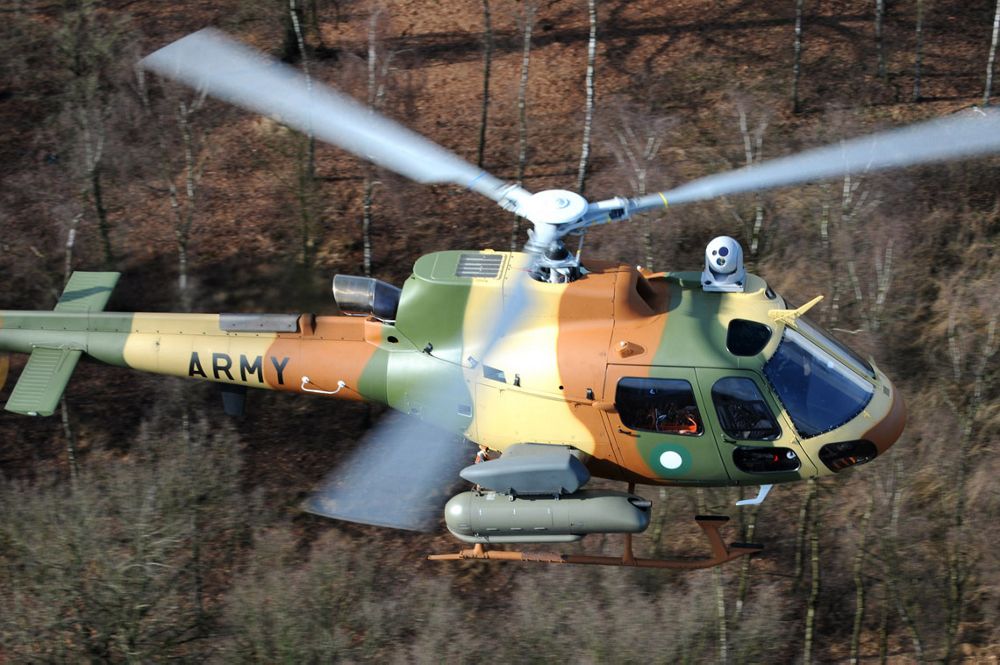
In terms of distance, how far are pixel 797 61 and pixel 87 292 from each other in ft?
61.5

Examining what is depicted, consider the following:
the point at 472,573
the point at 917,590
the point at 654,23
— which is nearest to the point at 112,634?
the point at 472,573

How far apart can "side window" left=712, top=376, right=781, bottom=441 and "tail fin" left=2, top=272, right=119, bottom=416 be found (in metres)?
8.73

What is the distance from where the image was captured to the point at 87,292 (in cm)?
1889

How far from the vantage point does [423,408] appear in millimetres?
16656

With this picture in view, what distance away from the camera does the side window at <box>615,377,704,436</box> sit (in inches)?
598

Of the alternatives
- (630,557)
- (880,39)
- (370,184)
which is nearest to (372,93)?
(370,184)

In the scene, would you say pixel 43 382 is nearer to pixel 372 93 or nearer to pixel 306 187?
pixel 372 93

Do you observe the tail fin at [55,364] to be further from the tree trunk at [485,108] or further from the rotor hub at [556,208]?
the tree trunk at [485,108]

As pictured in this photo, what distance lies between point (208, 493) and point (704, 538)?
9.74 metres

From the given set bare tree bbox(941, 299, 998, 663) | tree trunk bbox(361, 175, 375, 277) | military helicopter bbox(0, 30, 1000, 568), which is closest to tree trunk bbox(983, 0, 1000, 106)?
bare tree bbox(941, 299, 998, 663)

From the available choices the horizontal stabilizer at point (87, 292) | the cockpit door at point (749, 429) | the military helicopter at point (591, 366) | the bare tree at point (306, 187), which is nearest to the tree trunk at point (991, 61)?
the bare tree at point (306, 187)

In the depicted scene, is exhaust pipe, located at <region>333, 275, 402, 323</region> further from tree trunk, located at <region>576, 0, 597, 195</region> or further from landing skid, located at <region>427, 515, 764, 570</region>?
tree trunk, located at <region>576, 0, 597, 195</region>

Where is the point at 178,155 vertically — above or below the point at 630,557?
above

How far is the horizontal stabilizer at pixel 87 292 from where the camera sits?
736 inches
